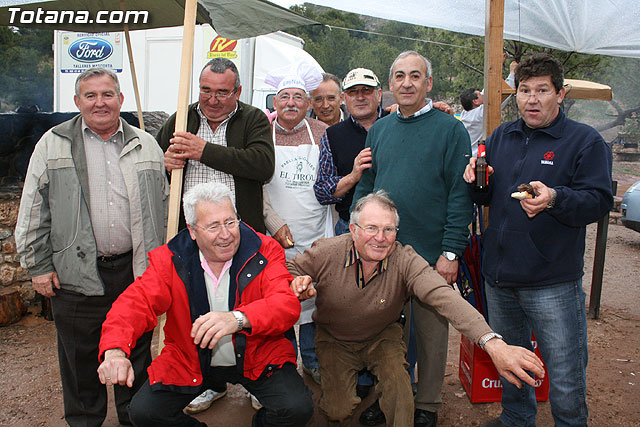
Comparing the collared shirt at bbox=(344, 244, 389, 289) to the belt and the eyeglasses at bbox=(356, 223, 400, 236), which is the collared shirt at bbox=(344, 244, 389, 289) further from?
the belt

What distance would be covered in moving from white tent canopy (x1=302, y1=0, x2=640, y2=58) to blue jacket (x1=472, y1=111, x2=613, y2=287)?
1998 mm

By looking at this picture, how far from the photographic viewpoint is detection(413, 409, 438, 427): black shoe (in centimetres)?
317

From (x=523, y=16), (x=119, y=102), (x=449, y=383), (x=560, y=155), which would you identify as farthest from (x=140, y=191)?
(x=523, y=16)

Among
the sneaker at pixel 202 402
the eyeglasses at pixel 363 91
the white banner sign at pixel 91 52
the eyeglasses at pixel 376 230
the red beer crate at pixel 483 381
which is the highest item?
the white banner sign at pixel 91 52

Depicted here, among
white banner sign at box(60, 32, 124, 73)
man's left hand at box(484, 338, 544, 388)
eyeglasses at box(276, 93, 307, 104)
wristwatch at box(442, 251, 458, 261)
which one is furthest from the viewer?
white banner sign at box(60, 32, 124, 73)

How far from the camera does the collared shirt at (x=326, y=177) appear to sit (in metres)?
3.53

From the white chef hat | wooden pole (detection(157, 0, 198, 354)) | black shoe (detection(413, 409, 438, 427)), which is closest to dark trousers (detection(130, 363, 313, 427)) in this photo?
wooden pole (detection(157, 0, 198, 354))

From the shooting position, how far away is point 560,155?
2529 millimetres

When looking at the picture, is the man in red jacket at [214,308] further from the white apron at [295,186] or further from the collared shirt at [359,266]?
the white apron at [295,186]

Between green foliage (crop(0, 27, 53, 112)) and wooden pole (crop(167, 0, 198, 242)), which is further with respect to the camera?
green foliage (crop(0, 27, 53, 112))

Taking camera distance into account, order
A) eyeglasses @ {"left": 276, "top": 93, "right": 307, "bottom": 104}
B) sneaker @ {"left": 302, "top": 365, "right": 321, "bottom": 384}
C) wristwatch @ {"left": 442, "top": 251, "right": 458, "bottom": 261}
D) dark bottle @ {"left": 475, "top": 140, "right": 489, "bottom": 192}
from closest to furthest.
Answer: dark bottle @ {"left": 475, "top": 140, "right": 489, "bottom": 192} < wristwatch @ {"left": 442, "top": 251, "right": 458, "bottom": 261} < eyeglasses @ {"left": 276, "top": 93, "right": 307, "bottom": 104} < sneaker @ {"left": 302, "top": 365, "right": 321, "bottom": 384}

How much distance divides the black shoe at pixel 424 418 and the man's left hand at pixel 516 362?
1.16m

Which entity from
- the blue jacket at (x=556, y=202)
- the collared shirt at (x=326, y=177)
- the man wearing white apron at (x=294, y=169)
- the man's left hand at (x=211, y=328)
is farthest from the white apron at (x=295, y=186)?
the man's left hand at (x=211, y=328)

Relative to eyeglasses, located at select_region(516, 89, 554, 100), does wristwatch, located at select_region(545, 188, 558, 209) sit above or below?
below
